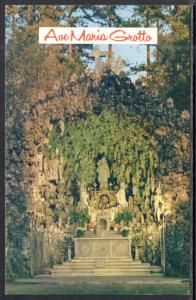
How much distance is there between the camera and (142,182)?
50.9 feet

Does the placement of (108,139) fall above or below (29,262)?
above

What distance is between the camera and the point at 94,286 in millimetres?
15469

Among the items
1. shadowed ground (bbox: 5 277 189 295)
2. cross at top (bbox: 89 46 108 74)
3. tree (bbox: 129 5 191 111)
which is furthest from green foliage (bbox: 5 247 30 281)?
tree (bbox: 129 5 191 111)

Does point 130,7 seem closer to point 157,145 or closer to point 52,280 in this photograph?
point 157,145

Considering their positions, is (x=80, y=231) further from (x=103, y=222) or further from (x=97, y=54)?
(x=97, y=54)

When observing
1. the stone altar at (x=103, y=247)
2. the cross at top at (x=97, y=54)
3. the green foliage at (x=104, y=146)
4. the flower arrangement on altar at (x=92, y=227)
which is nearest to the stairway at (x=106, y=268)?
the stone altar at (x=103, y=247)

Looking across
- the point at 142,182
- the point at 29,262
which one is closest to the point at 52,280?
the point at 29,262

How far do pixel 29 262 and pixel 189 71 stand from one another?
2267mm

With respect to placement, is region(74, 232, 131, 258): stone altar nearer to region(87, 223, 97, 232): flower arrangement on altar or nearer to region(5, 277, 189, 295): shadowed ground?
region(87, 223, 97, 232): flower arrangement on altar

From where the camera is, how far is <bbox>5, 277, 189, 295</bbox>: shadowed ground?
15.5 metres

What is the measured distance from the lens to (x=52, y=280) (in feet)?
50.8

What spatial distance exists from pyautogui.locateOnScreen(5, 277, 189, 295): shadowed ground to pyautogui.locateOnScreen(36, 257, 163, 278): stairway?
→ 1.8 inches
